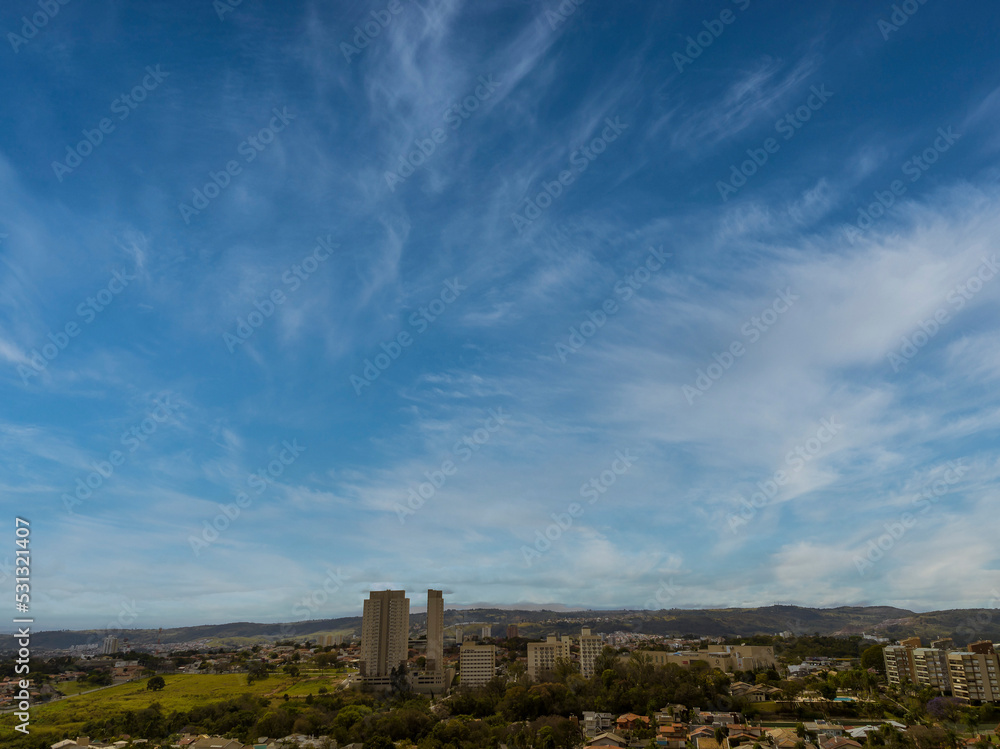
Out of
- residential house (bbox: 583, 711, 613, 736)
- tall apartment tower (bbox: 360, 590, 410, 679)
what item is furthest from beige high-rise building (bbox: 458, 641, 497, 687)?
residential house (bbox: 583, 711, 613, 736)

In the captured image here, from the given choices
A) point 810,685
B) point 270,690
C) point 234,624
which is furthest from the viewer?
point 234,624

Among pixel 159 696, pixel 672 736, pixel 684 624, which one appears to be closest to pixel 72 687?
pixel 159 696

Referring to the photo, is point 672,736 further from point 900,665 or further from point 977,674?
point 900,665

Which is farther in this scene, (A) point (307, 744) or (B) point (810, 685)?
(B) point (810, 685)


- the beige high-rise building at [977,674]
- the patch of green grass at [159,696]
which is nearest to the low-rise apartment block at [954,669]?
the beige high-rise building at [977,674]

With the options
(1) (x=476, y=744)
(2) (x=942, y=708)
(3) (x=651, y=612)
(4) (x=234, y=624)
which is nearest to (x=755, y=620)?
(3) (x=651, y=612)

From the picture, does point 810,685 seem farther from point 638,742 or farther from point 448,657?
point 448,657
